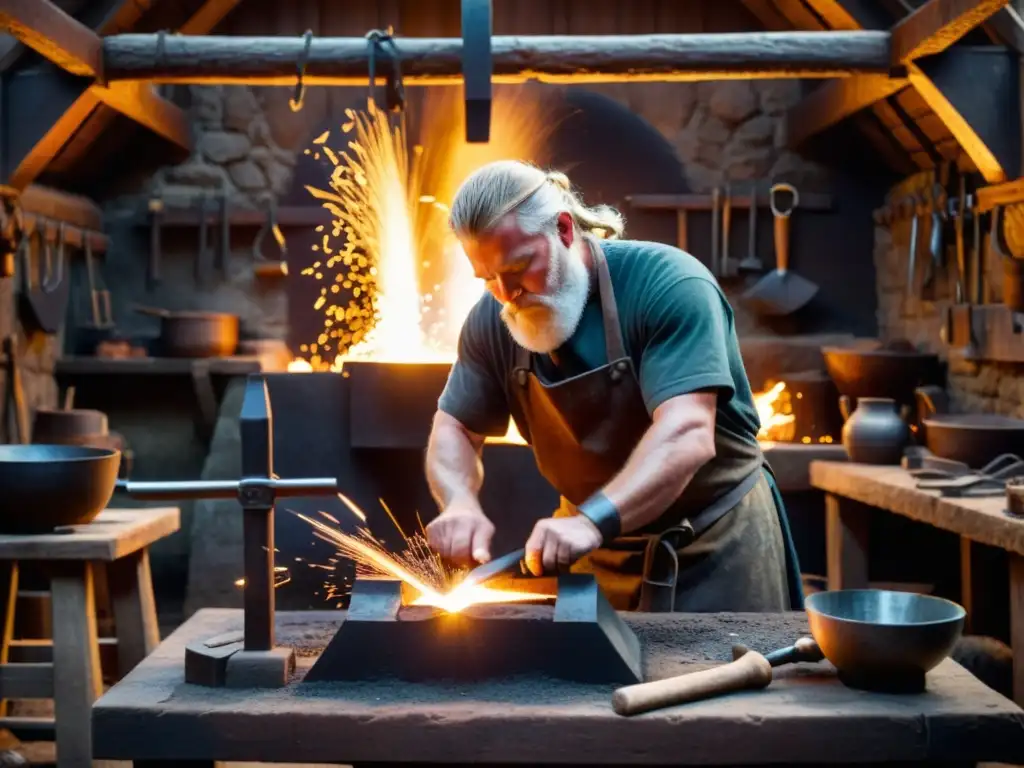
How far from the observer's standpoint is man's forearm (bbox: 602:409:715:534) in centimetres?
231

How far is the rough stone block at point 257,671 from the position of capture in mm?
1999

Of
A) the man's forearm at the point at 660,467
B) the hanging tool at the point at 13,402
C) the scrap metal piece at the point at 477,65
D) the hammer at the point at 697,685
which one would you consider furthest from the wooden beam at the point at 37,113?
the hammer at the point at 697,685

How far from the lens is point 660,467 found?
7.71 ft

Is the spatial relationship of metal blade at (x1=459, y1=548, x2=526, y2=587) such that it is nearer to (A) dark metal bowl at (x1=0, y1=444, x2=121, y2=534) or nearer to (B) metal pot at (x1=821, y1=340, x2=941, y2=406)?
(A) dark metal bowl at (x1=0, y1=444, x2=121, y2=534)

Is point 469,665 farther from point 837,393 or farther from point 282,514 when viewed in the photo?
point 837,393

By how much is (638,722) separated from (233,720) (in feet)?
1.99

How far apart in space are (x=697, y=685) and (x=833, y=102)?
4.72 meters

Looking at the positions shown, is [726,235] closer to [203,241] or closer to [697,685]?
[203,241]

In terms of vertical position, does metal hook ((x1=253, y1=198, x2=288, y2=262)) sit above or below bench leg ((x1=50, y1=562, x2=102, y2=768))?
above

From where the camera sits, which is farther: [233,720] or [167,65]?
[167,65]

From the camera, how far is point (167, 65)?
197 inches

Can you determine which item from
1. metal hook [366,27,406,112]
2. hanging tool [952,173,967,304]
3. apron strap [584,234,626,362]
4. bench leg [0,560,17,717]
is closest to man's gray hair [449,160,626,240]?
apron strap [584,234,626,362]

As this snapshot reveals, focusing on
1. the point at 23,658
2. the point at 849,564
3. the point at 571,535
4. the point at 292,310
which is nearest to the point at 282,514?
the point at 23,658

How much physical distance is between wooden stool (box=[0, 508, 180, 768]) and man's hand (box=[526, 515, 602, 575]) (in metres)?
1.77
